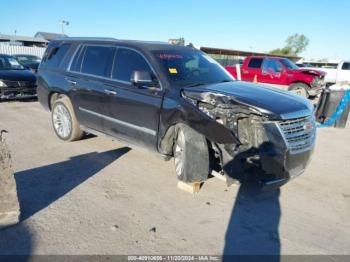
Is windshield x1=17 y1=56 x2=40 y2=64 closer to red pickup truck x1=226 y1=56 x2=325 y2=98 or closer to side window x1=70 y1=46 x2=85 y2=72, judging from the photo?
red pickup truck x1=226 y1=56 x2=325 y2=98

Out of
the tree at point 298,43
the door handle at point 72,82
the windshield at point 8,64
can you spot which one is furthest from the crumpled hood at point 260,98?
the tree at point 298,43

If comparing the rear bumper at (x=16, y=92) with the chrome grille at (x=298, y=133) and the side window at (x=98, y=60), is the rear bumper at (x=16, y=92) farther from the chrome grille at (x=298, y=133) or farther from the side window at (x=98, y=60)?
the chrome grille at (x=298, y=133)

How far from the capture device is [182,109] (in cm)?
419

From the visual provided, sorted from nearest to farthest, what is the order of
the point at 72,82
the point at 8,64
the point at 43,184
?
the point at 43,184
the point at 72,82
the point at 8,64

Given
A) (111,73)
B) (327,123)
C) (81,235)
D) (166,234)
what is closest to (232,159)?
(166,234)

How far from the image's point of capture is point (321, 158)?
6.14 metres

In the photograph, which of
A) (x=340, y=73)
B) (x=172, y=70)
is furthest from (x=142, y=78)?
(x=340, y=73)

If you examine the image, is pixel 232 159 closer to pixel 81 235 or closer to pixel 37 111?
pixel 81 235

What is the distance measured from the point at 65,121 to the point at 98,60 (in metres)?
1.58

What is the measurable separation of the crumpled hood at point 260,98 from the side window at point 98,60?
1.74 metres

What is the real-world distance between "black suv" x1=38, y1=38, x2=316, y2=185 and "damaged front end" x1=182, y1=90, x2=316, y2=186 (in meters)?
0.01

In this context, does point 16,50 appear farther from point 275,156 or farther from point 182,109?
point 275,156

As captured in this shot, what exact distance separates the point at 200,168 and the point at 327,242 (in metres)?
1.64

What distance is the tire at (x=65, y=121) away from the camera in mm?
6207
